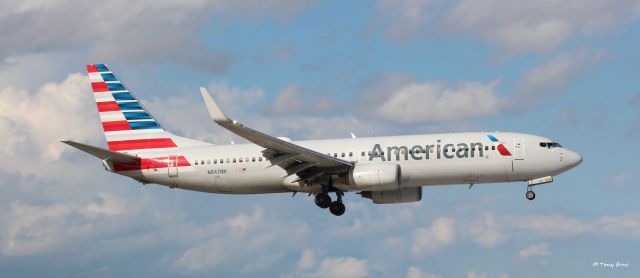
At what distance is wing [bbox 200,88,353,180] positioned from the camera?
5625 centimetres

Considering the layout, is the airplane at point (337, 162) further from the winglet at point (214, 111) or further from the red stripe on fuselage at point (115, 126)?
the winglet at point (214, 111)

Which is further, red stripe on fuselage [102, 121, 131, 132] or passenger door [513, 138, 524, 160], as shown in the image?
red stripe on fuselage [102, 121, 131, 132]

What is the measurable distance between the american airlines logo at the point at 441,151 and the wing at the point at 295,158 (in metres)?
2.67

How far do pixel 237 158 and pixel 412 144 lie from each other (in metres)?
10.2

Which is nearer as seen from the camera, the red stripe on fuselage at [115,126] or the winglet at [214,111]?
the winglet at [214,111]

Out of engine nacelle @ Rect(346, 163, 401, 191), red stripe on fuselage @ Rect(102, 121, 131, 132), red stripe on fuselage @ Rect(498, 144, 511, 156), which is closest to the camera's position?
engine nacelle @ Rect(346, 163, 401, 191)

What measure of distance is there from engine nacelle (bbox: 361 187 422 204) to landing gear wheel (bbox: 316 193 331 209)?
307cm

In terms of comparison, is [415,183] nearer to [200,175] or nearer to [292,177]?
[292,177]

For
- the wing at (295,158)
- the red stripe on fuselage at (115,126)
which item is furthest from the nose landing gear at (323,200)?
the red stripe on fuselage at (115,126)

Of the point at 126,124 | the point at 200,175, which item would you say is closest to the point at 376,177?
the point at 200,175

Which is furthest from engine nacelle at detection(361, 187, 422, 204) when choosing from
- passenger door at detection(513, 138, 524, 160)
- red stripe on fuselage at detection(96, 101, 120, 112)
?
red stripe on fuselage at detection(96, 101, 120, 112)

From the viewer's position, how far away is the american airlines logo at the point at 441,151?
58875 mm

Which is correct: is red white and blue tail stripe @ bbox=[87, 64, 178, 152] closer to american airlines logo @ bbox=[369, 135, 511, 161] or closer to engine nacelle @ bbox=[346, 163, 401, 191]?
engine nacelle @ bbox=[346, 163, 401, 191]

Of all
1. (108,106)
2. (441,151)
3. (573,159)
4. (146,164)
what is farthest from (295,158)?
(108,106)
